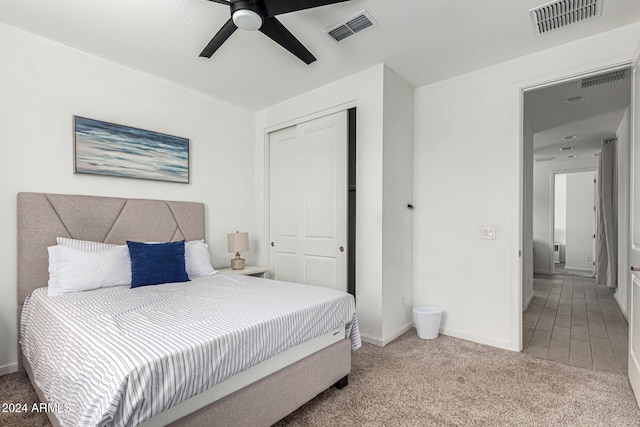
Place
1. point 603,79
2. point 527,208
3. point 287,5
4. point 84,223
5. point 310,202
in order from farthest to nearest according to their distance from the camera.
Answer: point 527,208 < point 310,202 < point 603,79 < point 84,223 < point 287,5

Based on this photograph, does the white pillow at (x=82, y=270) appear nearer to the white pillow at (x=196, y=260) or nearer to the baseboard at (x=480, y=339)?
the white pillow at (x=196, y=260)

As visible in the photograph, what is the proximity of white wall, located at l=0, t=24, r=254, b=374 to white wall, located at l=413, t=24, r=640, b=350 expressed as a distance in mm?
2361

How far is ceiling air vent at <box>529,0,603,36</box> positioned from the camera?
2258 millimetres

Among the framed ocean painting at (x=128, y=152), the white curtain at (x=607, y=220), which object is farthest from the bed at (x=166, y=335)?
the white curtain at (x=607, y=220)

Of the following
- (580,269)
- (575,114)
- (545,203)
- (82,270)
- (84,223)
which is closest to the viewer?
(82,270)

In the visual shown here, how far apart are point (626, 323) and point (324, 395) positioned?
12.8 feet

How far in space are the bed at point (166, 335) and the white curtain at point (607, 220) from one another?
17.6 feet

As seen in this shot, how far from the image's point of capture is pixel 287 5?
1899mm

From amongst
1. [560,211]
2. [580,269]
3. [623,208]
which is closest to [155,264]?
[623,208]

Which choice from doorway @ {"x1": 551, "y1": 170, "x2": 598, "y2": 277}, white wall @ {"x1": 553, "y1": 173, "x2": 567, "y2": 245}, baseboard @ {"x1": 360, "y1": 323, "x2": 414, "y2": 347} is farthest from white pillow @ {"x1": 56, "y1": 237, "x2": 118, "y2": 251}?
white wall @ {"x1": 553, "y1": 173, "x2": 567, "y2": 245}

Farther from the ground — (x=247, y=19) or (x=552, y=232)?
(x=247, y=19)

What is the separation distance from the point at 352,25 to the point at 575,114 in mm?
3755

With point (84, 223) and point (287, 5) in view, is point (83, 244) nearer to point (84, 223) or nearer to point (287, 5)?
point (84, 223)

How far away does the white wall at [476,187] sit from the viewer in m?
2.97
